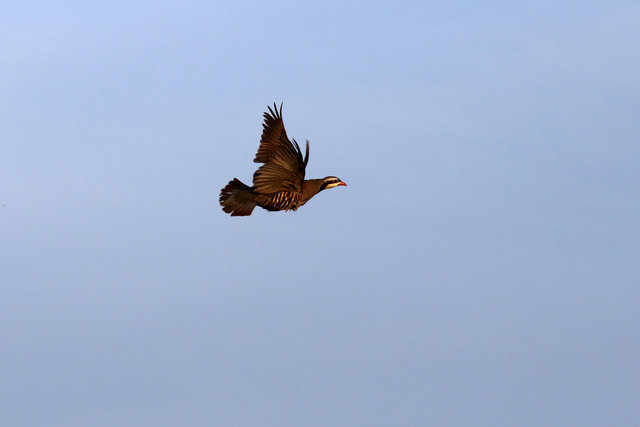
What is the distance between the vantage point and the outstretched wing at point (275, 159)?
149ft

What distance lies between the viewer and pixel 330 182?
47844 mm

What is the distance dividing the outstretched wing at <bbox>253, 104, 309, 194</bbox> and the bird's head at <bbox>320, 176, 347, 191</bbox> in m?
1.86

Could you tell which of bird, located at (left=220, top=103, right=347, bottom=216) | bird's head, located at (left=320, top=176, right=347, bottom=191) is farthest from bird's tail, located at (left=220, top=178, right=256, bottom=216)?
bird's head, located at (left=320, top=176, right=347, bottom=191)

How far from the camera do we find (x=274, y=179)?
45750 millimetres

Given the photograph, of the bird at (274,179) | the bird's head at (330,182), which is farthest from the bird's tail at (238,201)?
the bird's head at (330,182)

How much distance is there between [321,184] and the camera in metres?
47.2

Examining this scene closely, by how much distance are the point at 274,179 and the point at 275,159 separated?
740mm

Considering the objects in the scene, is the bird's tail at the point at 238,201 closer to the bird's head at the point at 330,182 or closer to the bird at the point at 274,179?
the bird at the point at 274,179

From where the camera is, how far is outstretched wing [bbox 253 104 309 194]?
4544cm

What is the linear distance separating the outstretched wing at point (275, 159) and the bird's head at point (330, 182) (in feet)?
6.11

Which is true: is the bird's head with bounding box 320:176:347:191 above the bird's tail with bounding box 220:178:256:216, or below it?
above

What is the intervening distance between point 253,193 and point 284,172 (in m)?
1.45

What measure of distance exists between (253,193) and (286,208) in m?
1.35

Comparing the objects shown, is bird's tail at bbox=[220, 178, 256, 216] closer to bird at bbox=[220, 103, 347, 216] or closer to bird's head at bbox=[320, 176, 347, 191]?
bird at bbox=[220, 103, 347, 216]
